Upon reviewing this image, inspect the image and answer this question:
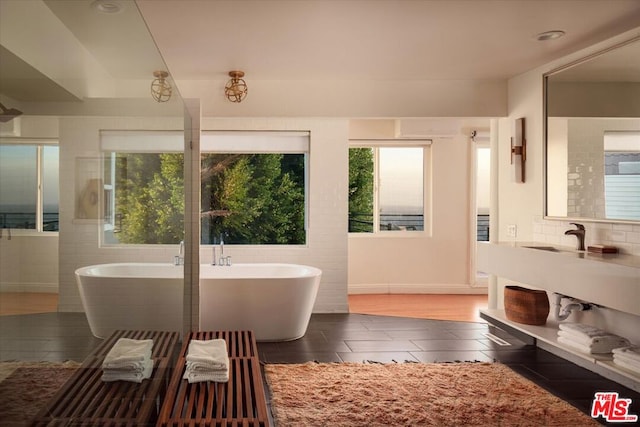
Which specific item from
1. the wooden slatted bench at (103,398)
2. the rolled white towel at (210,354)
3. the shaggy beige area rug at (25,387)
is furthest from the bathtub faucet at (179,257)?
the shaggy beige area rug at (25,387)

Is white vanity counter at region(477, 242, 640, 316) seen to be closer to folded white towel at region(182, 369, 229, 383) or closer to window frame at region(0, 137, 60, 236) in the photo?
folded white towel at region(182, 369, 229, 383)

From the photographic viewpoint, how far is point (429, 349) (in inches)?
176

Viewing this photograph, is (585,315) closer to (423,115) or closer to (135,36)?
(423,115)

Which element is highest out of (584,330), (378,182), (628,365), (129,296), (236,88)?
(236,88)

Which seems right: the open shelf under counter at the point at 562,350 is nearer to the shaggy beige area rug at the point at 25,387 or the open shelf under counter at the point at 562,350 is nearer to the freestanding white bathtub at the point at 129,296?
the freestanding white bathtub at the point at 129,296

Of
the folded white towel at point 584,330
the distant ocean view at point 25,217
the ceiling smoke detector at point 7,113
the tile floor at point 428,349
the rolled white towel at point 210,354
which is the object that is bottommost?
the tile floor at point 428,349

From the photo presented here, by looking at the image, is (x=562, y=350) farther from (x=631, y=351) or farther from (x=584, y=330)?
(x=631, y=351)

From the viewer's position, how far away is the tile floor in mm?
3625

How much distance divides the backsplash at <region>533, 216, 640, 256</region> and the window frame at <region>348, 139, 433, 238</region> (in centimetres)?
300

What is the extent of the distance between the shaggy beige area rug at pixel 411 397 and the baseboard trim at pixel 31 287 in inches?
81.1

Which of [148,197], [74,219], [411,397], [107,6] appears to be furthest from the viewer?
[411,397]

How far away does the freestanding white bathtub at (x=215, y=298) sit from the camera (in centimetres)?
165

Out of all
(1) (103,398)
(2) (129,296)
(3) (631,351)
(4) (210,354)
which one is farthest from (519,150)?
(1) (103,398)

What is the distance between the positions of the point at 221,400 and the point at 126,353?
75 cm
